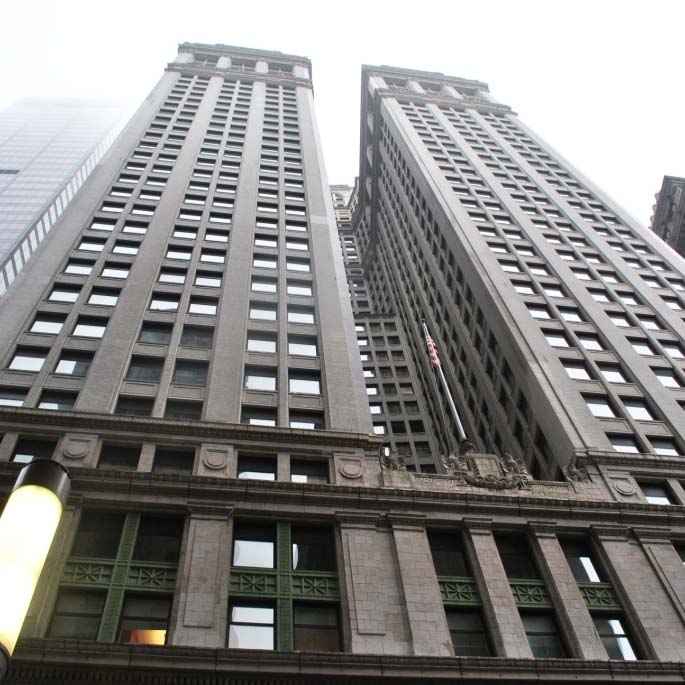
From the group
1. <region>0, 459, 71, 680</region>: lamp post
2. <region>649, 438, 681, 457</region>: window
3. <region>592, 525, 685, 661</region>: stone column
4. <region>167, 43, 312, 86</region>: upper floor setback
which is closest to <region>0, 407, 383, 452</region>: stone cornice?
<region>592, 525, 685, 661</region>: stone column

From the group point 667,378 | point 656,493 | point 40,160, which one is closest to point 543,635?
point 656,493

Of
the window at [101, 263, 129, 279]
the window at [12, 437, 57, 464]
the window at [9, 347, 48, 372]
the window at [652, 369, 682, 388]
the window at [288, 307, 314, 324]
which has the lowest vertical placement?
the window at [12, 437, 57, 464]

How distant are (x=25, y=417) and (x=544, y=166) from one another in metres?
59.3

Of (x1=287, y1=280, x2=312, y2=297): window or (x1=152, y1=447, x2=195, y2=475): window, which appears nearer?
(x1=152, y1=447, x2=195, y2=475): window

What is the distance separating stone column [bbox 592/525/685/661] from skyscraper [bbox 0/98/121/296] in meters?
75.1

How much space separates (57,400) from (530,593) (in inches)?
834

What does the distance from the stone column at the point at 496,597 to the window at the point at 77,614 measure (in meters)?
12.5

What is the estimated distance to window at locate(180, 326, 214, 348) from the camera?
34844mm

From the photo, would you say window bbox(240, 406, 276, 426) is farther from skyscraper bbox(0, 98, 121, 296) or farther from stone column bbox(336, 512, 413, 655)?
skyscraper bbox(0, 98, 121, 296)

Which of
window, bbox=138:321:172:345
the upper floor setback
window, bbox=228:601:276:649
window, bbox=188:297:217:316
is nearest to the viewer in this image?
window, bbox=228:601:276:649

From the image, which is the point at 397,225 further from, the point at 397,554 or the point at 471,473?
the point at 397,554

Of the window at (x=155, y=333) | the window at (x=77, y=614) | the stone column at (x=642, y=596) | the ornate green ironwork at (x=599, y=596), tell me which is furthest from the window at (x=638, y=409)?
the window at (x=77, y=614)

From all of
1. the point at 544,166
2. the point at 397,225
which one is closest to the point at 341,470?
the point at 544,166

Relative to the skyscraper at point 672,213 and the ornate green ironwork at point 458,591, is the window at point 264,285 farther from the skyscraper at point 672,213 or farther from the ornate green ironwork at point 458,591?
the skyscraper at point 672,213
